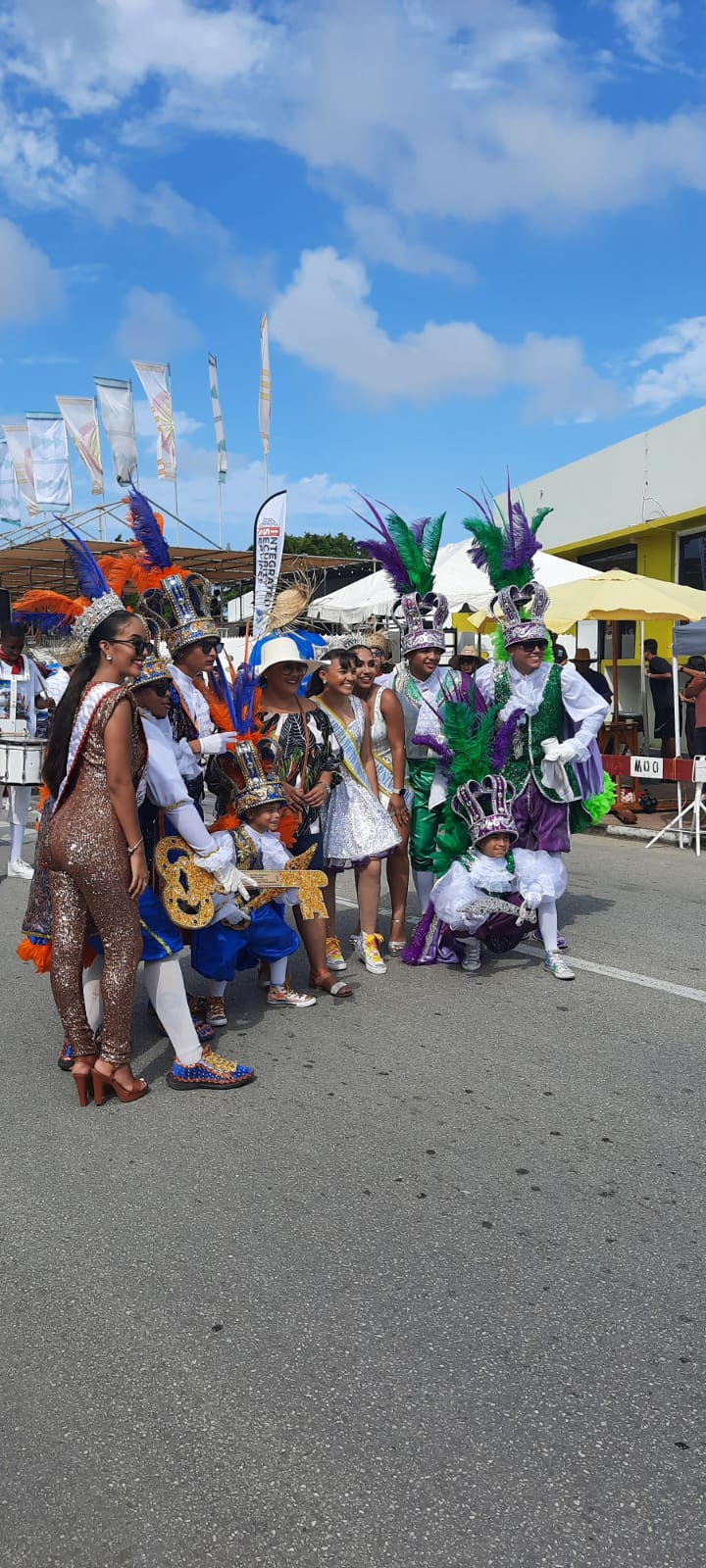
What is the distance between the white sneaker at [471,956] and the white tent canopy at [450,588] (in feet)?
25.4

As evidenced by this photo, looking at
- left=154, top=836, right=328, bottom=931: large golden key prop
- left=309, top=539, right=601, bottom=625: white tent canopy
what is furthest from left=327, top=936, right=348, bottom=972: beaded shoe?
left=309, top=539, right=601, bottom=625: white tent canopy

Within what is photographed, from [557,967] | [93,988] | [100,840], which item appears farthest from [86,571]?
[557,967]

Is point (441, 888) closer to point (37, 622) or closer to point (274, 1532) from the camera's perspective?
point (37, 622)

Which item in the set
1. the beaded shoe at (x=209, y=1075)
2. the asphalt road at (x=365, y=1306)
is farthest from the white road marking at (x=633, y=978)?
the beaded shoe at (x=209, y=1075)

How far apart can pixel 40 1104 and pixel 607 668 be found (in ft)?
51.3

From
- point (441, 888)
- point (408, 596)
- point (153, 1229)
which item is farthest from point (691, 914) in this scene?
point (153, 1229)

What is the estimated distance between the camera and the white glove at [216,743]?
457 centimetres

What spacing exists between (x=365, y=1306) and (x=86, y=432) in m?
22.9

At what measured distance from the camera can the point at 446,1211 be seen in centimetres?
318

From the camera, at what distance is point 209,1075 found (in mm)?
4141

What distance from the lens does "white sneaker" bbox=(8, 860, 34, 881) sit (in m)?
8.96

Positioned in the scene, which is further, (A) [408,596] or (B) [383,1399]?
(A) [408,596]

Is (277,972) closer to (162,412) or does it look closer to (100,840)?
(100,840)

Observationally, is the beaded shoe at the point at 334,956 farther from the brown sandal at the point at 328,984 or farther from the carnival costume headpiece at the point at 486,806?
the carnival costume headpiece at the point at 486,806
